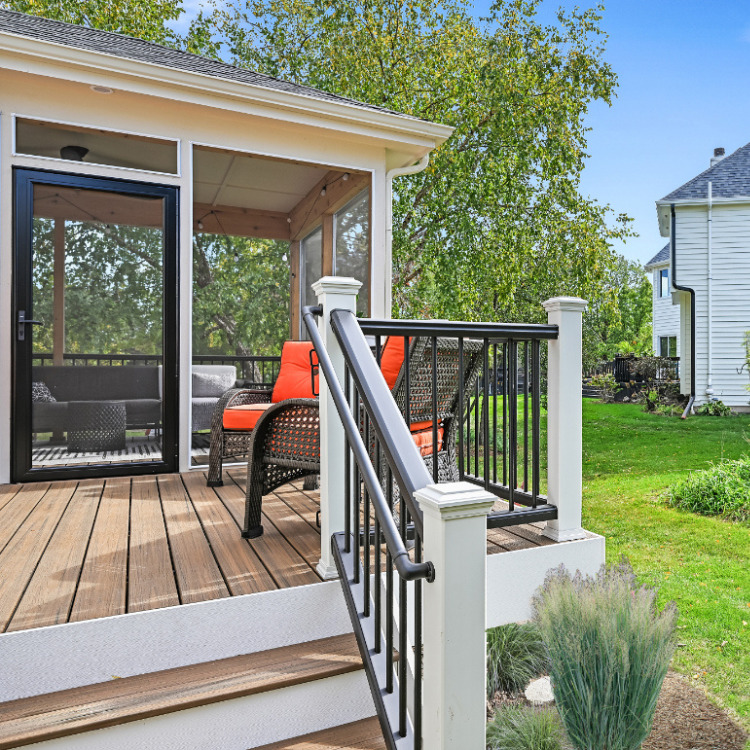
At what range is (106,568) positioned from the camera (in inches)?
81.9

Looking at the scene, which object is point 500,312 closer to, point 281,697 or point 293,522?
point 293,522

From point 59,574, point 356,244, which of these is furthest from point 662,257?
point 59,574

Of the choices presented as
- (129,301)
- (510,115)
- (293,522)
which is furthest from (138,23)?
(293,522)

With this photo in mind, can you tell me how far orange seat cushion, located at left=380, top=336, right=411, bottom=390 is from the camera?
2.59 m

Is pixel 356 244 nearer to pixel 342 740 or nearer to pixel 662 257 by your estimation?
pixel 342 740

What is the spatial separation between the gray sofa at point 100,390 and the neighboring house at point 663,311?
15944 mm

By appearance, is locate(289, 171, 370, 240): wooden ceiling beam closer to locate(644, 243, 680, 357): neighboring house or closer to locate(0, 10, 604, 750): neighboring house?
locate(0, 10, 604, 750): neighboring house

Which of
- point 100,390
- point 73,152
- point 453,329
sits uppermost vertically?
point 73,152

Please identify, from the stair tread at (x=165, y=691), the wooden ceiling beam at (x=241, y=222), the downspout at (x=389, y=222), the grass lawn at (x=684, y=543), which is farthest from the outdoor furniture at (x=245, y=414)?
the wooden ceiling beam at (x=241, y=222)

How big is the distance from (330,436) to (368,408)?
51cm

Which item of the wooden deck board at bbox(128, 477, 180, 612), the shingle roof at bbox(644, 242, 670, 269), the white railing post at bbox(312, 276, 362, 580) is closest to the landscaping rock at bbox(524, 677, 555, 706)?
the white railing post at bbox(312, 276, 362, 580)

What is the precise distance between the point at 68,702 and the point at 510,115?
8180 mm

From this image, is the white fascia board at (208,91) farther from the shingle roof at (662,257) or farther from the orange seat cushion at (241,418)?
the shingle roof at (662,257)

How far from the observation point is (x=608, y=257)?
8.41m
